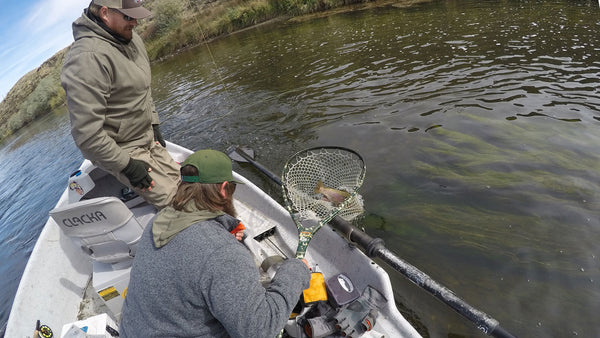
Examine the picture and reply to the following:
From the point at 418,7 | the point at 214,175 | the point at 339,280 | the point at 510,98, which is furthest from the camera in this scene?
the point at 418,7

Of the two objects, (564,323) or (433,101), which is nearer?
(564,323)

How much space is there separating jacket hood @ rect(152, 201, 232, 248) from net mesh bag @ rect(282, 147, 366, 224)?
5.43ft

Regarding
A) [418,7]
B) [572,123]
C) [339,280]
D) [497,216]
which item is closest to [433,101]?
[572,123]

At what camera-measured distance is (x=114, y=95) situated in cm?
351

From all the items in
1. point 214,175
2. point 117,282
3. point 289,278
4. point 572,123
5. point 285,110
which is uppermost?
point 214,175

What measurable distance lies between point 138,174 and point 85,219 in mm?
721

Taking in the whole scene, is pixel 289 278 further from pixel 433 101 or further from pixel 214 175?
pixel 433 101

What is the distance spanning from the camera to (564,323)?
3.35m

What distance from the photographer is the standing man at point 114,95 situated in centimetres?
314

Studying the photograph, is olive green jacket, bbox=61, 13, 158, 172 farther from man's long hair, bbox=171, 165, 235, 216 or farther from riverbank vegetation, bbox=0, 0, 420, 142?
riverbank vegetation, bbox=0, 0, 420, 142

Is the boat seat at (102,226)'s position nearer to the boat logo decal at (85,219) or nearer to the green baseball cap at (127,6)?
the boat logo decal at (85,219)

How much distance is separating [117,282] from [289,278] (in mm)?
2513

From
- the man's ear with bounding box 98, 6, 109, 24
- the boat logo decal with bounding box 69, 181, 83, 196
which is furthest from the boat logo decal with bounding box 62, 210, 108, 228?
the man's ear with bounding box 98, 6, 109, 24

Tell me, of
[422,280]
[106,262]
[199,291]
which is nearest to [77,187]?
[106,262]
